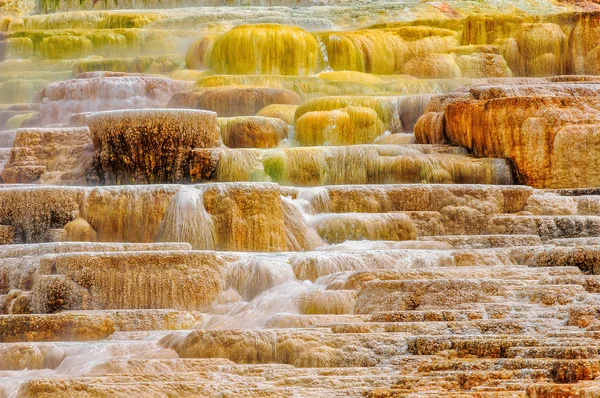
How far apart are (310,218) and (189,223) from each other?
52.3 inches

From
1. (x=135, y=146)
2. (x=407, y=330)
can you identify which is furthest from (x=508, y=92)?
(x=407, y=330)

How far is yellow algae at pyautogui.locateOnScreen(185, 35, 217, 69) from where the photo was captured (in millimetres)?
18938

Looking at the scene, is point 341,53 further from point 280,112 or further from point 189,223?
point 189,223

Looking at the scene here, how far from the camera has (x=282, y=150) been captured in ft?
39.8

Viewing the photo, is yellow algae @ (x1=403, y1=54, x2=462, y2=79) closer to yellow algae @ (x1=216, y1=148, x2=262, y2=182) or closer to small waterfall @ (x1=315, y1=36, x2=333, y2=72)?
small waterfall @ (x1=315, y1=36, x2=333, y2=72)

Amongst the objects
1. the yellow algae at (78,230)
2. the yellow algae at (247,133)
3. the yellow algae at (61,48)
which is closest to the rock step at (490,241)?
the yellow algae at (78,230)

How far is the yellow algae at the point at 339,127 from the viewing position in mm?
13758

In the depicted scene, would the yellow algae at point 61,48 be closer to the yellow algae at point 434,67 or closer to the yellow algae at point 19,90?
the yellow algae at point 19,90

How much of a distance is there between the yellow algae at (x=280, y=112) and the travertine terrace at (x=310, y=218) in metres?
0.04

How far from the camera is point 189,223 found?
9945mm

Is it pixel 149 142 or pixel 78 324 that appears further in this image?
pixel 149 142

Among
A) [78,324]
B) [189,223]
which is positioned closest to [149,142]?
[189,223]

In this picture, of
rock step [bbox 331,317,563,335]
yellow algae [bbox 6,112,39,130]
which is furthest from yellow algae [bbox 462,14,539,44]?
rock step [bbox 331,317,563,335]

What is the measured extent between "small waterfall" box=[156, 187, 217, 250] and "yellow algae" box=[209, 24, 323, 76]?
8419mm
